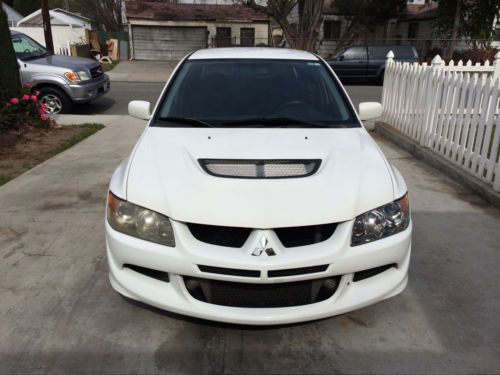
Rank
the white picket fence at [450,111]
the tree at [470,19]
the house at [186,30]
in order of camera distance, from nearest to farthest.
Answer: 1. the white picket fence at [450,111]
2. the tree at [470,19]
3. the house at [186,30]

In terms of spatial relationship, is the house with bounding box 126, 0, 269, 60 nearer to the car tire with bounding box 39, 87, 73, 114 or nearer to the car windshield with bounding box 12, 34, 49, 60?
the car windshield with bounding box 12, 34, 49, 60

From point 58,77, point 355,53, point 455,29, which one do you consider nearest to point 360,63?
point 355,53

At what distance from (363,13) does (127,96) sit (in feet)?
63.4

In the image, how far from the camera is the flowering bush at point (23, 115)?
7648 mm

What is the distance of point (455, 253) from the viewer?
3695 millimetres

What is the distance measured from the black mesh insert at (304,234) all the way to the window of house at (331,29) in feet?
105

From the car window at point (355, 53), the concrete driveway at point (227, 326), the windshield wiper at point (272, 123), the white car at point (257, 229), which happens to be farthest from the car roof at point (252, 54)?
the car window at point (355, 53)

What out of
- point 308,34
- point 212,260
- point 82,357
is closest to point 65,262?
point 82,357

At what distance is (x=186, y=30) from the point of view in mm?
31172

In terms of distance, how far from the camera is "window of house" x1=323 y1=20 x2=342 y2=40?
104ft

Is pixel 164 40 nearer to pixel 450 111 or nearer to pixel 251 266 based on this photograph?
pixel 450 111

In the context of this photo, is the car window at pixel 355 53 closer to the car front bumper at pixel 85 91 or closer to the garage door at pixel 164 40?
the car front bumper at pixel 85 91

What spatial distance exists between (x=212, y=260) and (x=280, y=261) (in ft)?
1.14

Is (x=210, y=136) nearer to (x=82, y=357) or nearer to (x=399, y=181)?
(x=399, y=181)
